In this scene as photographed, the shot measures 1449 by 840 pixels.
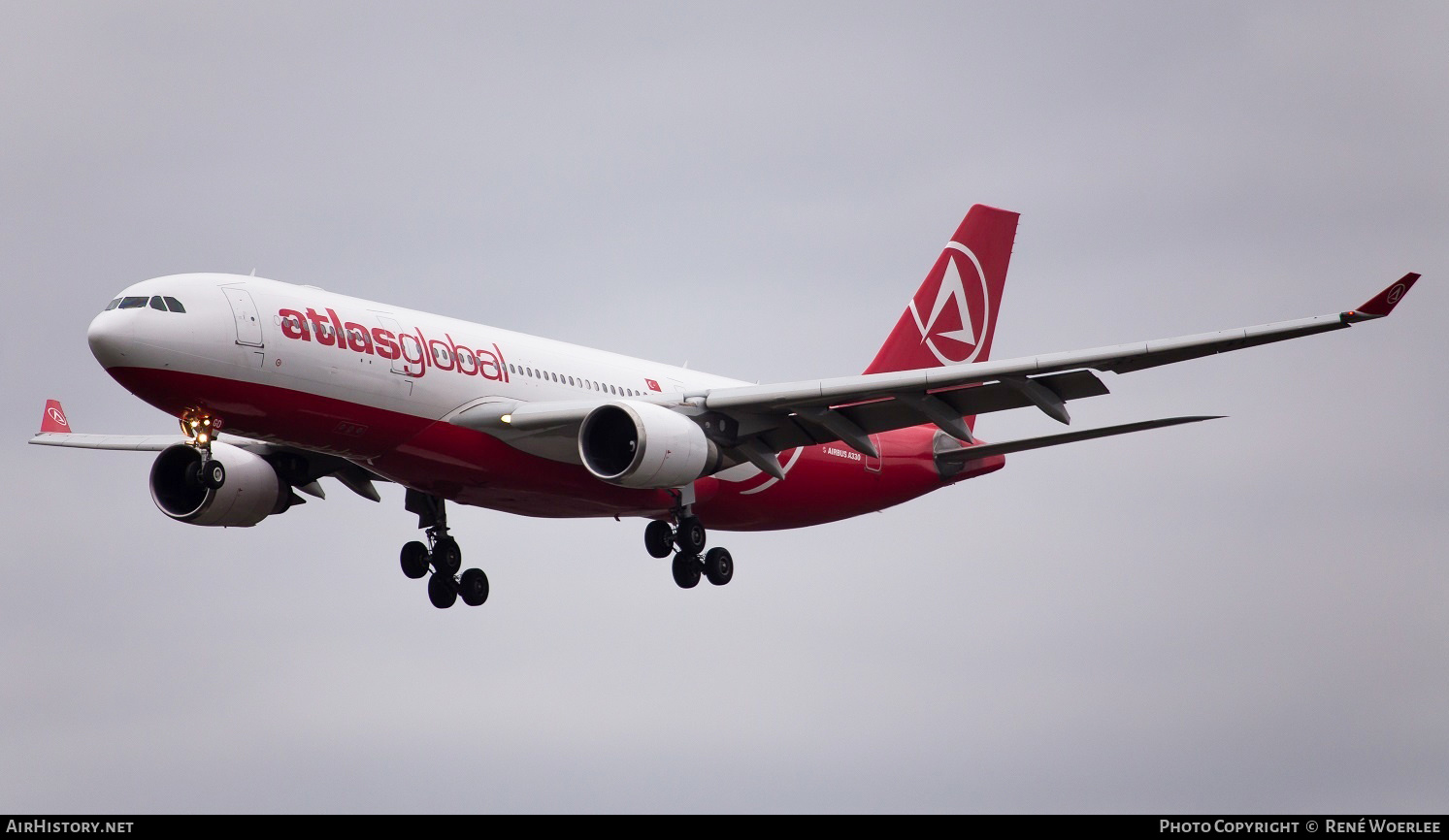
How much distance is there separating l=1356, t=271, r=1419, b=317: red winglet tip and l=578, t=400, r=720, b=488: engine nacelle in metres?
13.0

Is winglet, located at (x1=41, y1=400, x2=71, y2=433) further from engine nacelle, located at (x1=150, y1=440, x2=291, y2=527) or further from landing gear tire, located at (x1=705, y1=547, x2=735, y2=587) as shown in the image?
landing gear tire, located at (x1=705, y1=547, x2=735, y2=587)

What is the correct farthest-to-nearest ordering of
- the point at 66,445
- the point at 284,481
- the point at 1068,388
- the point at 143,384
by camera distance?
the point at 66,445 < the point at 284,481 < the point at 1068,388 < the point at 143,384

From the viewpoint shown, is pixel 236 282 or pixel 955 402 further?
pixel 955 402

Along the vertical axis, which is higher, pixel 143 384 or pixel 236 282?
pixel 236 282

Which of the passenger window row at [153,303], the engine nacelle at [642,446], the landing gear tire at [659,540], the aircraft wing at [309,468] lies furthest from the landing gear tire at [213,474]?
the landing gear tire at [659,540]

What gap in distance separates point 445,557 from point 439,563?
0.20m

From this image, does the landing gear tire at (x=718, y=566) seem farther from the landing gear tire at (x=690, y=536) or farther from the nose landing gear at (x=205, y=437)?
the nose landing gear at (x=205, y=437)

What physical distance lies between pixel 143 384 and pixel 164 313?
1.31 m

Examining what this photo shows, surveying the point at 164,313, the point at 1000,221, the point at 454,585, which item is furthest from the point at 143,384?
the point at 1000,221

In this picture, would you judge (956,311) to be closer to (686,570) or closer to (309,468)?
(686,570)

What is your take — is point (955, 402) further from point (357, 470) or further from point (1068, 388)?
point (357, 470)

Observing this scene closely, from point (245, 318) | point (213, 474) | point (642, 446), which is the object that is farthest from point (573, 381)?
point (213, 474)

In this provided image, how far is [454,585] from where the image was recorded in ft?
138

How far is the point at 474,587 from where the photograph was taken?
42094 mm
